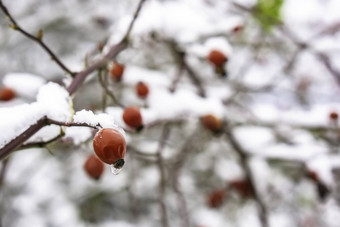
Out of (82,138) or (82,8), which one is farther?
(82,8)

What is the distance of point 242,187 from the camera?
8.02 ft

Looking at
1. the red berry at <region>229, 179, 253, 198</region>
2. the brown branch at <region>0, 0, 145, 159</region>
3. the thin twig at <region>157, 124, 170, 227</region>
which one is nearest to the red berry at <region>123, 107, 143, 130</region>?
the brown branch at <region>0, 0, 145, 159</region>

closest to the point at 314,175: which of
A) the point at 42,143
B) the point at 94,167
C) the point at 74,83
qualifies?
the point at 94,167

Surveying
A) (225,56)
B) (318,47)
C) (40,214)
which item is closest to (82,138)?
(225,56)

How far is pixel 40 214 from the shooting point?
3402mm

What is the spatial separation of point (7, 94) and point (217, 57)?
0.86m

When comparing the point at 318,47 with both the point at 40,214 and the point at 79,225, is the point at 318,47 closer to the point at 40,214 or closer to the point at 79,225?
the point at 79,225

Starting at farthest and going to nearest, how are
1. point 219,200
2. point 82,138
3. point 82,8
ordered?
point 82,8
point 219,200
point 82,138

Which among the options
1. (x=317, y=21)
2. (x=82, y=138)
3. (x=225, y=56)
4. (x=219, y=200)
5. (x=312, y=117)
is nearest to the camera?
(x=82, y=138)

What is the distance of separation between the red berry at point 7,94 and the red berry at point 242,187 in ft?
4.81

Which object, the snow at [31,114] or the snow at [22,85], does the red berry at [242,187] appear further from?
the snow at [31,114]

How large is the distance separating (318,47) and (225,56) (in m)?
1.30

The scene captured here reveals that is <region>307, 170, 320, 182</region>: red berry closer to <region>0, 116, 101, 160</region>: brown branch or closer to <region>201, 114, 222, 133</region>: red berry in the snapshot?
<region>201, 114, 222, 133</region>: red berry

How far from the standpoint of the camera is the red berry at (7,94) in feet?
4.99
